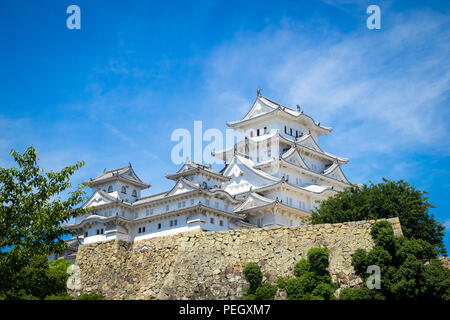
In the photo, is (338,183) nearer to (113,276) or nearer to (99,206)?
(99,206)

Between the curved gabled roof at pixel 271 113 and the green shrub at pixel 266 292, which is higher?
the curved gabled roof at pixel 271 113

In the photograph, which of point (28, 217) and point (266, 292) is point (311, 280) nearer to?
point (266, 292)

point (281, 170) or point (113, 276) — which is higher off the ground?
point (281, 170)

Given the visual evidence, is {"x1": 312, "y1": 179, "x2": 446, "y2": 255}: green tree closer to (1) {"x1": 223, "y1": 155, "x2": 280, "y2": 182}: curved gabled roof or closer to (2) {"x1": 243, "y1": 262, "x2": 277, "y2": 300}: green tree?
(2) {"x1": 243, "y1": 262, "x2": 277, "y2": 300}: green tree

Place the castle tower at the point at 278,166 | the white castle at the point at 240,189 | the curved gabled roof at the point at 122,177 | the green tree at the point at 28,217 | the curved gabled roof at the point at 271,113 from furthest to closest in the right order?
1. the curved gabled roof at the point at 271,113
2. the curved gabled roof at the point at 122,177
3. the castle tower at the point at 278,166
4. the white castle at the point at 240,189
5. the green tree at the point at 28,217

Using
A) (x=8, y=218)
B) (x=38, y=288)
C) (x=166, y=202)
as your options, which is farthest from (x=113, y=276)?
(x=166, y=202)

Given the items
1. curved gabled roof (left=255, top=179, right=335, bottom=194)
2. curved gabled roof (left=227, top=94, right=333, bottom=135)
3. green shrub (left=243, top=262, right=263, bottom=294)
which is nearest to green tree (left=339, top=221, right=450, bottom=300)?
green shrub (left=243, top=262, right=263, bottom=294)

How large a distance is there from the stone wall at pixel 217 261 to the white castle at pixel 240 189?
31358 millimetres

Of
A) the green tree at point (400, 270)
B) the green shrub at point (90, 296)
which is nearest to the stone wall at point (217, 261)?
the green shrub at point (90, 296)

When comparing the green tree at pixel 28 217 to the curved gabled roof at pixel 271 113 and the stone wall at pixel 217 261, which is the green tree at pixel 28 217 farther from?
the curved gabled roof at pixel 271 113

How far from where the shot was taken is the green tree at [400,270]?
21969 mm

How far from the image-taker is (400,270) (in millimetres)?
22547

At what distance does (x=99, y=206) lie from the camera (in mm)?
67062

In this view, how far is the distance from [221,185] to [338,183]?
15870 millimetres
